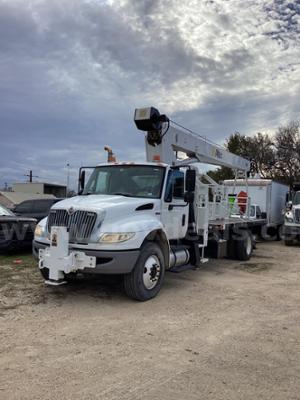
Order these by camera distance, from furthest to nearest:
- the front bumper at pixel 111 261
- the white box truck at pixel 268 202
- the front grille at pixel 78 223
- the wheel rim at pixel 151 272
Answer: the white box truck at pixel 268 202 → the wheel rim at pixel 151 272 → the front grille at pixel 78 223 → the front bumper at pixel 111 261

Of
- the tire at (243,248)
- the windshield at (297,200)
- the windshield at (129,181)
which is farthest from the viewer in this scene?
the windshield at (297,200)

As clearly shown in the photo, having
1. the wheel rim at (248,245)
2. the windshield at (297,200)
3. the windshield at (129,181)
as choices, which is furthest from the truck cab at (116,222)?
the windshield at (297,200)

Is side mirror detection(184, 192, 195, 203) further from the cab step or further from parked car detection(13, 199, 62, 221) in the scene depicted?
parked car detection(13, 199, 62, 221)

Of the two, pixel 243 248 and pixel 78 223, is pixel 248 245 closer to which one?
pixel 243 248

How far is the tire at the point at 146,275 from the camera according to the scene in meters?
6.38

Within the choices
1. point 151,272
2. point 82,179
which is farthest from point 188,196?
point 82,179

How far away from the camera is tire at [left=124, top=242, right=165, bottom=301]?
638 cm

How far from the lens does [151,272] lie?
6.69m

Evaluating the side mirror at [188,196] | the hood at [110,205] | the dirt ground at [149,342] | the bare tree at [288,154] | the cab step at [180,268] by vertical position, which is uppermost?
the bare tree at [288,154]

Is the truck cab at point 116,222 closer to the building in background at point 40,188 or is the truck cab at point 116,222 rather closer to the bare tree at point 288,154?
the bare tree at point 288,154

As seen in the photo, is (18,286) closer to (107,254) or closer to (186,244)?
(107,254)

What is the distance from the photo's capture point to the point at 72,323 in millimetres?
5387

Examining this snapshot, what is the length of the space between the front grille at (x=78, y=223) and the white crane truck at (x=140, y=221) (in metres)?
0.02

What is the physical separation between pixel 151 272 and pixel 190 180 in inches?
83.5
